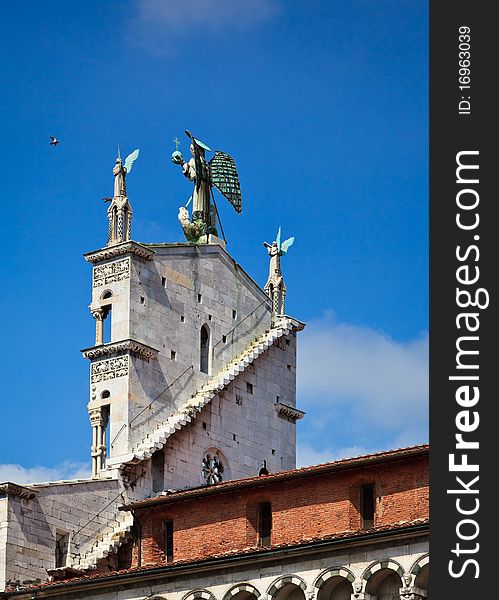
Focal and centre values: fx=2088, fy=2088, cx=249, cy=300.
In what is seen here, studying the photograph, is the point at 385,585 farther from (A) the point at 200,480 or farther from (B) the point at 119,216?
(B) the point at 119,216

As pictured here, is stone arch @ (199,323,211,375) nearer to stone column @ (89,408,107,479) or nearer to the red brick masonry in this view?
stone column @ (89,408,107,479)

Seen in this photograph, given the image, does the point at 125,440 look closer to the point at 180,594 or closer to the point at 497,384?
the point at 180,594

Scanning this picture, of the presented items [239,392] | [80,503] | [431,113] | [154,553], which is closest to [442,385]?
[431,113]

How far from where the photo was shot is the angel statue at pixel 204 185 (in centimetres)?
7988

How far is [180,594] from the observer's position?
6028 centimetres

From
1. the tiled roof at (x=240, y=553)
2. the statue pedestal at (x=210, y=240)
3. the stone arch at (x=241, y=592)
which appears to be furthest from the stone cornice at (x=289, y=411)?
the stone arch at (x=241, y=592)

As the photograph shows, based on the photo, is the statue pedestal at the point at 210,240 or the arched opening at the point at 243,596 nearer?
the arched opening at the point at 243,596

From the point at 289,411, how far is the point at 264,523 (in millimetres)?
18774

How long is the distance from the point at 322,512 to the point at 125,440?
1359cm

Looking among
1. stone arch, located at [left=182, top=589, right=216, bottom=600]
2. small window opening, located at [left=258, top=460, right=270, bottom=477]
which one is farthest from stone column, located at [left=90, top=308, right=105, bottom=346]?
stone arch, located at [left=182, top=589, right=216, bottom=600]

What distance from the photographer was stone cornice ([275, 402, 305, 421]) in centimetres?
8044

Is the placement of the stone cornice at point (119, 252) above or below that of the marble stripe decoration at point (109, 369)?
above

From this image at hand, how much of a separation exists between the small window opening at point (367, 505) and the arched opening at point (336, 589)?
8.13 ft

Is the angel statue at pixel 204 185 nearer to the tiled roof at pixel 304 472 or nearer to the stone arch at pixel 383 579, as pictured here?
the tiled roof at pixel 304 472
